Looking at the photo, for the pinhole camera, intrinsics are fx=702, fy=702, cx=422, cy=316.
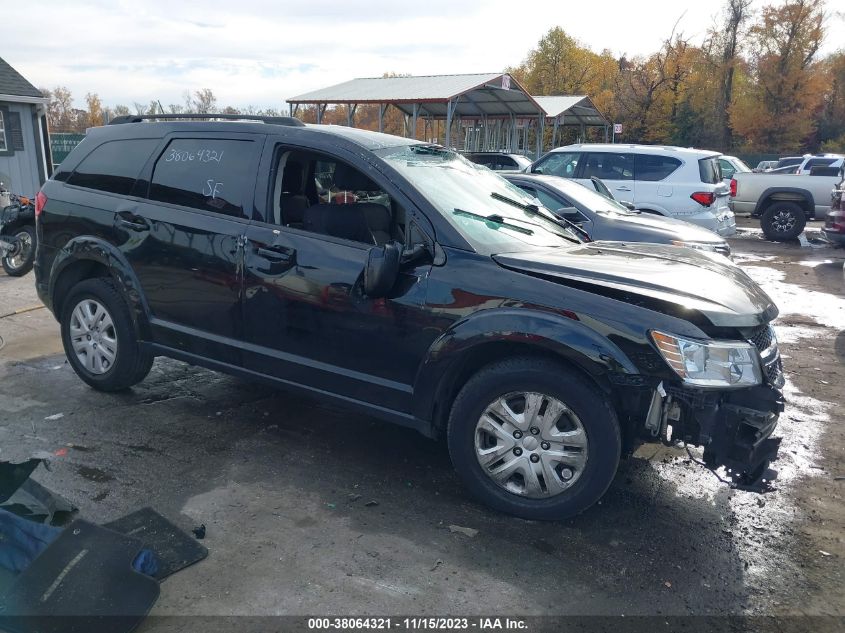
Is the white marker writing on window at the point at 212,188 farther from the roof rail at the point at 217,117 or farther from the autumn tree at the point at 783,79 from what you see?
the autumn tree at the point at 783,79

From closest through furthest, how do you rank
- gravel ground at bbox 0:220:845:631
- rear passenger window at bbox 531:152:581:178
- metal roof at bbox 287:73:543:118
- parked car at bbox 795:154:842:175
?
gravel ground at bbox 0:220:845:631
rear passenger window at bbox 531:152:581:178
parked car at bbox 795:154:842:175
metal roof at bbox 287:73:543:118

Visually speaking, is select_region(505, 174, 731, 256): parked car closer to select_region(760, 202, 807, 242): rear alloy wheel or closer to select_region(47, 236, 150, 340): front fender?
select_region(47, 236, 150, 340): front fender

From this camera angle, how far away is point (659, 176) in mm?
11836

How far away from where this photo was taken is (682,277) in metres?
3.77

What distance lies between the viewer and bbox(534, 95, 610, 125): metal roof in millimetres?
31953

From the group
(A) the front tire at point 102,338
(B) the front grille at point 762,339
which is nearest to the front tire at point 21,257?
(A) the front tire at point 102,338

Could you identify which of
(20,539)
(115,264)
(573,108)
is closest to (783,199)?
(115,264)

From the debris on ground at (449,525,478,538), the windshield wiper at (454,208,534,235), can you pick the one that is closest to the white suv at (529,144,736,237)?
the windshield wiper at (454,208,534,235)

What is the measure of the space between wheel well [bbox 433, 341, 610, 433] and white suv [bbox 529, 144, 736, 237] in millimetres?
8273

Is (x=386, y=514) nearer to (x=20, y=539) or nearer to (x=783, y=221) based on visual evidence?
(x=20, y=539)

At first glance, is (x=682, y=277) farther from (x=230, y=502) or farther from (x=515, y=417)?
(x=230, y=502)

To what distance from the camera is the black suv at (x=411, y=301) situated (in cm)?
332

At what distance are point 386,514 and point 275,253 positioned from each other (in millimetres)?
1616

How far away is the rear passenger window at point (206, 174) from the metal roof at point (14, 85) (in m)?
15.0
